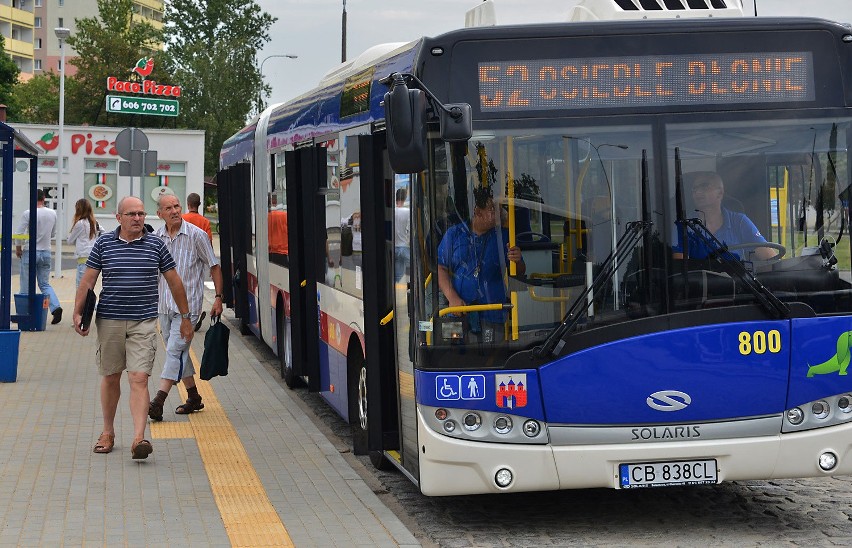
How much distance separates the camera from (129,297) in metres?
9.74

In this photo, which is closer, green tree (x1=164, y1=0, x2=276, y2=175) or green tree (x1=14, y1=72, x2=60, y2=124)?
green tree (x1=164, y1=0, x2=276, y2=175)

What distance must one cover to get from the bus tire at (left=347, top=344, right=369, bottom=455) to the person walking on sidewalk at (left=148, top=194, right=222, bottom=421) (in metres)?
2.07

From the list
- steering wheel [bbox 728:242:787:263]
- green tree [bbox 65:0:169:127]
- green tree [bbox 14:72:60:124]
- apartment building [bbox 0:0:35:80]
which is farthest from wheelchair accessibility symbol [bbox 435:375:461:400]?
apartment building [bbox 0:0:35:80]

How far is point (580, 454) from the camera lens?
728cm

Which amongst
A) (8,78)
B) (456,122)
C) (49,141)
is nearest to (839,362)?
(456,122)

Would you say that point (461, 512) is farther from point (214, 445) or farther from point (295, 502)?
point (214, 445)

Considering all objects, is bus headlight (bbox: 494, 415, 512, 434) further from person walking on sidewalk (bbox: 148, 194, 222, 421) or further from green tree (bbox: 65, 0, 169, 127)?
green tree (bbox: 65, 0, 169, 127)

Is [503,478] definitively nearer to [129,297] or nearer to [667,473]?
[667,473]

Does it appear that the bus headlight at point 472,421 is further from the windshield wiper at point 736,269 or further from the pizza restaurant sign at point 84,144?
the pizza restaurant sign at point 84,144

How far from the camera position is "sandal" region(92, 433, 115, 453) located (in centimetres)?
1010

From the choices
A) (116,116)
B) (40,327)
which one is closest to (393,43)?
(40,327)

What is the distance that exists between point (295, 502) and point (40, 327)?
12610 mm

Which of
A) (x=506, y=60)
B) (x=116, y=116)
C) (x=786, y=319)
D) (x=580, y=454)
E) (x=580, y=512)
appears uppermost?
(x=116, y=116)

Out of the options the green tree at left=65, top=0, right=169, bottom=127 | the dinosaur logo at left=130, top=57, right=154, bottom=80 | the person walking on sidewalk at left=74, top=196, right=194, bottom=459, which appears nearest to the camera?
the person walking on sidewalk at left=74, top=196, right=194, bottom=459
